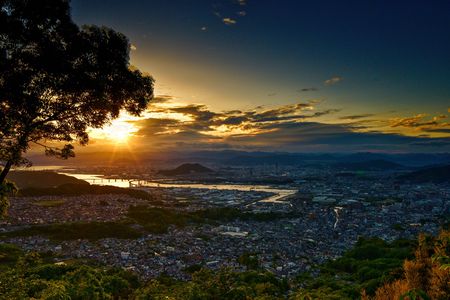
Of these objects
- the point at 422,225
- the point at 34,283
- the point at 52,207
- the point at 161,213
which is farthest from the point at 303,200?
the point at 34,283

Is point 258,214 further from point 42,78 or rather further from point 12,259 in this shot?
point 42,78

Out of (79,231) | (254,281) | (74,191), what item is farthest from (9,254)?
(74,191)

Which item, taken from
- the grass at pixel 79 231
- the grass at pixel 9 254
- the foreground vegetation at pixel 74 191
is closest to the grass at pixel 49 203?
the foreground vegetation at pixel 74 191

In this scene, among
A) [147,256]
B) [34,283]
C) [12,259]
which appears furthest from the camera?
[147,256]

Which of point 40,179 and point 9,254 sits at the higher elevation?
point 40,179

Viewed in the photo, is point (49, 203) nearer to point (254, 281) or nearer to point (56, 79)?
point (254, 281)

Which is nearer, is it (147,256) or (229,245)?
(147,256)

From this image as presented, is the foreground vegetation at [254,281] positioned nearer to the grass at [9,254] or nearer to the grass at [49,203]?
the grass at [9,254]

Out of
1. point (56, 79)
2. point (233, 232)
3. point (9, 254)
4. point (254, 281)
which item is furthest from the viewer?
point (233, 232)
